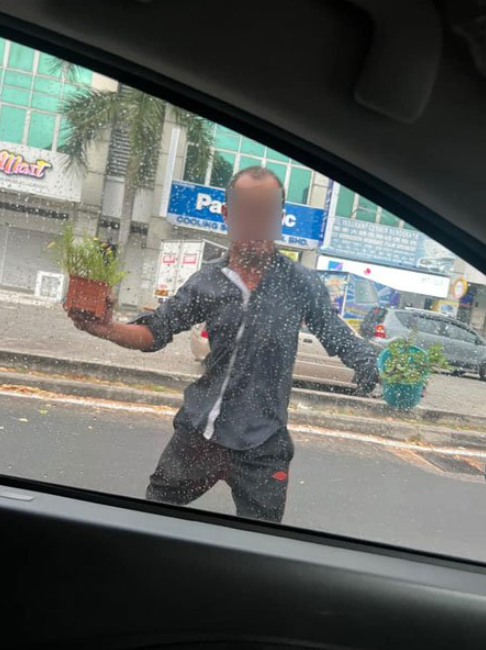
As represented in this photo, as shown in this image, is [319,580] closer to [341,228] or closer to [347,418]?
[347,418]

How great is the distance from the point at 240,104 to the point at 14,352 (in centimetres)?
91

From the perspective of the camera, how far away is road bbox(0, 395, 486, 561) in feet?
6.14

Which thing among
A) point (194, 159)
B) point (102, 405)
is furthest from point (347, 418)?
point (194, 159)

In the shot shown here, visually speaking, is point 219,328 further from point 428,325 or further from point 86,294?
point 428,325

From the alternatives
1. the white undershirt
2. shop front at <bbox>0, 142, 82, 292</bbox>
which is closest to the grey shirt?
the white undershirt

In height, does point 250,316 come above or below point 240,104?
below

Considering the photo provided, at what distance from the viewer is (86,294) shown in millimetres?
1706

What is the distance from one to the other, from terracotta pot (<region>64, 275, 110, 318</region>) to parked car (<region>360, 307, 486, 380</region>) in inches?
28.3

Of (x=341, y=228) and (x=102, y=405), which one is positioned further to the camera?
(x=102, y=405)

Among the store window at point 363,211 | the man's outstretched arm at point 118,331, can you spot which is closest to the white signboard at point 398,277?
the store window at point 363,211

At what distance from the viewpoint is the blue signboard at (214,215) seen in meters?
1.73

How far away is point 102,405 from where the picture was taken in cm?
188

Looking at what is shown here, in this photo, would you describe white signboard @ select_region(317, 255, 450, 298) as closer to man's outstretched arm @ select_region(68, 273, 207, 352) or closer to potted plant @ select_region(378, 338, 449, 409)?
potted plant @ select_region(378, 338, 449, 409)

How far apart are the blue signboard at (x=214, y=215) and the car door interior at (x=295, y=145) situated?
17cm
